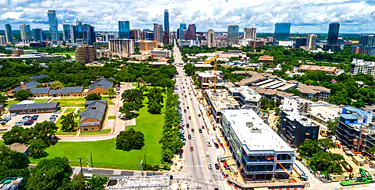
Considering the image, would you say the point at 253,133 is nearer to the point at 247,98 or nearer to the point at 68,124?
the point at 247,98

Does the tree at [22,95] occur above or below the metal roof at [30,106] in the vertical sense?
above

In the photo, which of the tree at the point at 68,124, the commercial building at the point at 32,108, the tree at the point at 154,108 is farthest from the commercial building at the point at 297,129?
the commercial building at the point at 32,108

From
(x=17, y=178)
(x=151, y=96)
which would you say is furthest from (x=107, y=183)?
(x=151, y=96)

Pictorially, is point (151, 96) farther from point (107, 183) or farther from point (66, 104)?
point (107, 183)

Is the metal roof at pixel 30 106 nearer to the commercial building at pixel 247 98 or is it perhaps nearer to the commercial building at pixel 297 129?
the commercial building at pixel 247 98

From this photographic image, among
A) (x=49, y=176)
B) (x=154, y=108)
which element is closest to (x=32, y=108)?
(x=154, y=108)

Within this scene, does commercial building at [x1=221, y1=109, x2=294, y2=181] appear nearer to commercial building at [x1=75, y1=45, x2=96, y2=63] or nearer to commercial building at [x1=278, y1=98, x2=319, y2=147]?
commercial building at [x1=278, y1=98, x2=319, y2=147]

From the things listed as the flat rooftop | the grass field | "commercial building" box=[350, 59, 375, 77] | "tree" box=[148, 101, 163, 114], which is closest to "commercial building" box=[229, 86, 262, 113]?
the flat rooftop
